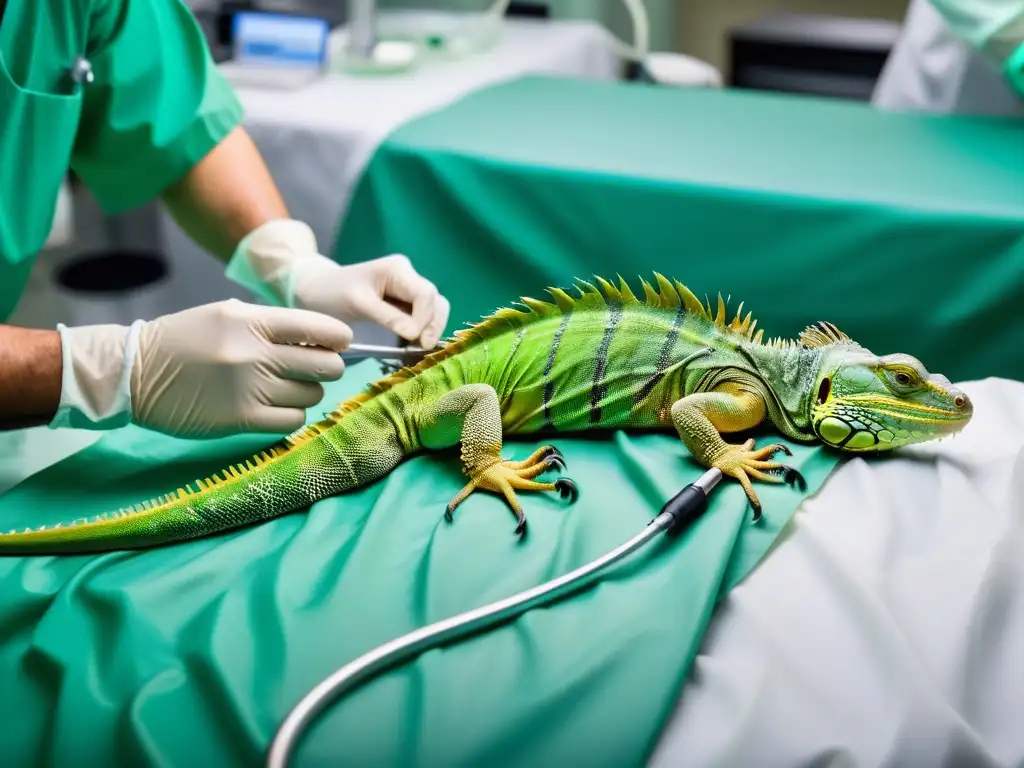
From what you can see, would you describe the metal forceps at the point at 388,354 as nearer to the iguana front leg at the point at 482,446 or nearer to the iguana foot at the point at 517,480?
the iguana front leg at the point at 482,446

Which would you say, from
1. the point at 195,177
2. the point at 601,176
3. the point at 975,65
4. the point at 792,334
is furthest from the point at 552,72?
the point at 792,334

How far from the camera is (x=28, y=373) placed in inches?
53.1

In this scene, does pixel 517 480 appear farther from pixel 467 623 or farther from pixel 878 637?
pixel 878 637

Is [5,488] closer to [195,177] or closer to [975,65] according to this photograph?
[195,177]

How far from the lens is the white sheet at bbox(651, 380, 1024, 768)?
852 millimetres

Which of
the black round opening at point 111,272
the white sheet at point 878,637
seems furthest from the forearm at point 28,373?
the black round opening at point 111,272

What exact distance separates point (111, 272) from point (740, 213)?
259 cm

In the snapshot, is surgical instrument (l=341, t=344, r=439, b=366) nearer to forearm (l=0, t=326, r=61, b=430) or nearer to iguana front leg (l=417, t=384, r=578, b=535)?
iguana front leg (l=417, t=384, r=578, b=535)

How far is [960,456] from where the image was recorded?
120 cm

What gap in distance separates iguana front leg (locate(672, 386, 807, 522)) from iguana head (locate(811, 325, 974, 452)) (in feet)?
0.23

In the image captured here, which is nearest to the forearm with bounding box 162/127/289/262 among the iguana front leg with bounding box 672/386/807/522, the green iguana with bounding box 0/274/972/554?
the green iguana with bounding box 0/274/972/554

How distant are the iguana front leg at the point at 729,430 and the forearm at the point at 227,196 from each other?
0.99 metres

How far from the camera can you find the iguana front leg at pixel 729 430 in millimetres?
1126

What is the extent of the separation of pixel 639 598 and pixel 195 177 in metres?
1.29
